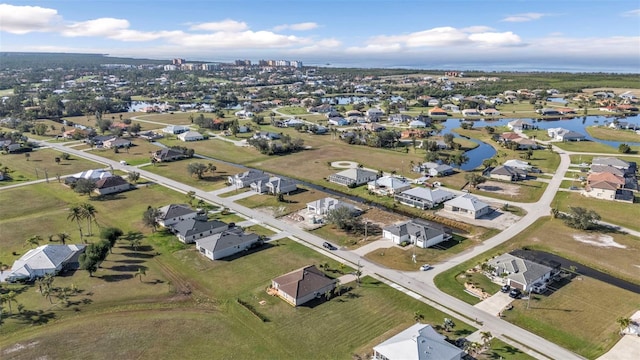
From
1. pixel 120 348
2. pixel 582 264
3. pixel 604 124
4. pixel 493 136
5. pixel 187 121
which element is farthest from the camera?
pixel 187 121

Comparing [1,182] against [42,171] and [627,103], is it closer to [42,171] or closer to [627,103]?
[42,171]

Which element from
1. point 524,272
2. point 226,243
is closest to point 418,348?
point 524,272

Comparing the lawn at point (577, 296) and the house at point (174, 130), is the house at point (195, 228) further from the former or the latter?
the house at point (174, 130)

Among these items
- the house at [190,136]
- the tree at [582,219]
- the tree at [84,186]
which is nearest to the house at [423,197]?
the tree at [582,219]

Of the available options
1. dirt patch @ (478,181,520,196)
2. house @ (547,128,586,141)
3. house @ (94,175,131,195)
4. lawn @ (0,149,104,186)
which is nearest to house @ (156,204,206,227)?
house @ (94,175,131,195)

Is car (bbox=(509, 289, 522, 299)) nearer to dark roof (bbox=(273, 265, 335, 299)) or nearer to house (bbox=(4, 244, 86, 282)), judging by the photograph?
dark roof (bbox=(273, 265, 335, 299))

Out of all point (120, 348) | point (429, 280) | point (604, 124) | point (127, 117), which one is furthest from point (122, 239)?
point (604, 124)
